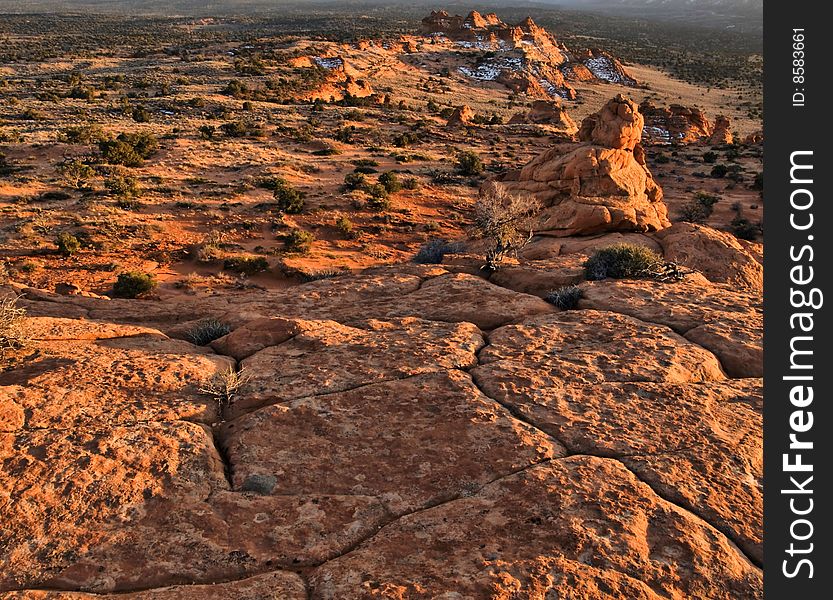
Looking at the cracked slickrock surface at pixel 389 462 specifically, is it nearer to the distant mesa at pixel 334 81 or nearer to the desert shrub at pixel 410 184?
the desert shrub at pixel 410 184

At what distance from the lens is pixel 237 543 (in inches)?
172

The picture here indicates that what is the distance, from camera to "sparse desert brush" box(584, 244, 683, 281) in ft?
36.9

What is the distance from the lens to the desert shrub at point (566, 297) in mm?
9891

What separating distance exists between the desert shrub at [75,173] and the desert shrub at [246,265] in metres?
12.1

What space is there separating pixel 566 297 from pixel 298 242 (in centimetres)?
1383

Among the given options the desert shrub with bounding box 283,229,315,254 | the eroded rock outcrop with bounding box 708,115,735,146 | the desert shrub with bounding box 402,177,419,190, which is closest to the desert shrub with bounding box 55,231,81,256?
the desert shrub with bounding box 283,229,315,254

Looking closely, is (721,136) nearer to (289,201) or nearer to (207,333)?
(289,201)

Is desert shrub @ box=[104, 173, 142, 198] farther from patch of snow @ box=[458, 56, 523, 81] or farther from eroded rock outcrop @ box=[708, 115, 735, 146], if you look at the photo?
patch of snow @ box=[458, 56, 523, 81]

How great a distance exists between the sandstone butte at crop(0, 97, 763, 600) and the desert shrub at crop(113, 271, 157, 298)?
24.4 ft

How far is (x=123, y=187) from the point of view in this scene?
984 inches

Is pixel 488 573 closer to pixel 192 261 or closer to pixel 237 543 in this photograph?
pixel 237 543

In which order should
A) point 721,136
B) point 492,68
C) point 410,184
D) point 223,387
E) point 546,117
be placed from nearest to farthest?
point 223,387 → point 410,184 → point 721,136 → point 546,117 → point 492,68

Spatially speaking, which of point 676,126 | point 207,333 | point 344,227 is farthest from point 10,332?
point 676,126

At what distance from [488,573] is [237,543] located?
2070 millimetres
